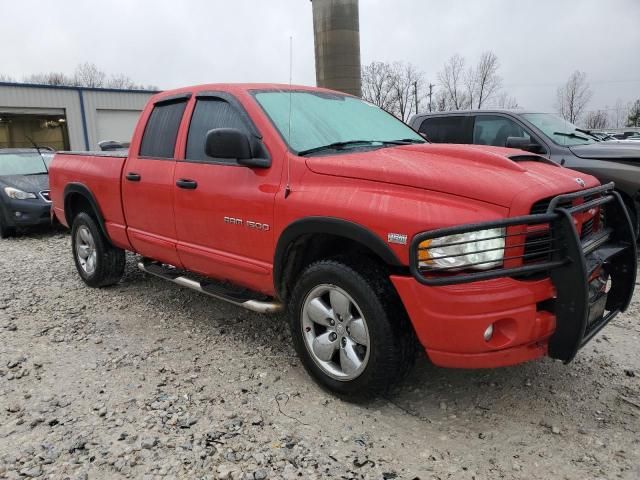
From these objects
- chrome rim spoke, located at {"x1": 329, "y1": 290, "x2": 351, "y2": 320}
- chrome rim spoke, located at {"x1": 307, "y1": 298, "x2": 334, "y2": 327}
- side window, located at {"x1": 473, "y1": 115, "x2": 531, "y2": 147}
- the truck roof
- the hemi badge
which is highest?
the truck roof

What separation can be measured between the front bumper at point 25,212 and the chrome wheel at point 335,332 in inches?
290

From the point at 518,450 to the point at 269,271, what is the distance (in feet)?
5.68

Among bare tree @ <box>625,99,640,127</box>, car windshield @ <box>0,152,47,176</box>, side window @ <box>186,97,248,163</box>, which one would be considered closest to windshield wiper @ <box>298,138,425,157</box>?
side window @ <box>186,97,248,163</box>

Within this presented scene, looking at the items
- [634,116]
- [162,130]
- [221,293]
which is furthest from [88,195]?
[634,116]

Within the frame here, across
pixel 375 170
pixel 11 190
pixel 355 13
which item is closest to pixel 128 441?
pixel 375 170

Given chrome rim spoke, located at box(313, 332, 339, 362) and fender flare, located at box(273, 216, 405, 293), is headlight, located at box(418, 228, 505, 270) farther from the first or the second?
chrome rim spoke, located at box(313, 332, 339, 362)

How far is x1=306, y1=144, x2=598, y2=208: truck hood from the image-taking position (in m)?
2.53

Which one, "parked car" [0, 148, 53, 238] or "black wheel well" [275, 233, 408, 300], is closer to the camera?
"black wheel well" [275, 233, 408, 300]

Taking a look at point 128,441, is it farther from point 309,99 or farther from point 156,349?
point 309,99

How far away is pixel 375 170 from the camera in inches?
110

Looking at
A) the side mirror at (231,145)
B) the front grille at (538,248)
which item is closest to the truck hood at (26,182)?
the side mirror at (231,145)

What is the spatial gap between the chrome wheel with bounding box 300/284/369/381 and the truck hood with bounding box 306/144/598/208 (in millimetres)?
696

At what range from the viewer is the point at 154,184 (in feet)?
13.7

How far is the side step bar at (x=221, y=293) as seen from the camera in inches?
133
